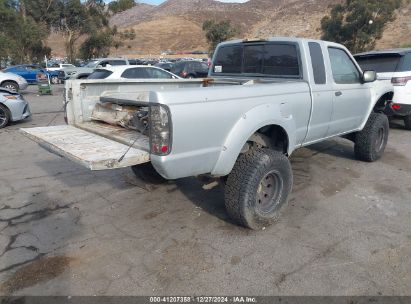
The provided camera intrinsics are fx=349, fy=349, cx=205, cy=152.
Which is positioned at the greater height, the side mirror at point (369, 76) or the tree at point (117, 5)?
the tree at point (117, 5)

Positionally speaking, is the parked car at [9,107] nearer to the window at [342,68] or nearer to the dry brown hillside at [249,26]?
the window at [342,68]

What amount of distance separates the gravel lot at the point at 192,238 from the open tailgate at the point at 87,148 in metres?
0.94

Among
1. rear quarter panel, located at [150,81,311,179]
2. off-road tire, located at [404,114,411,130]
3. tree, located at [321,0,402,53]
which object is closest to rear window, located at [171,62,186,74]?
off-road tire, located at [404,114,411,130]

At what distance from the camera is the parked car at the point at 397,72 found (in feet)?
24.1

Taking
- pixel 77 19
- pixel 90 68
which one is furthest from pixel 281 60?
pixel 77 19

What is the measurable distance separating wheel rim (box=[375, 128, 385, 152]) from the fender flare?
296cm

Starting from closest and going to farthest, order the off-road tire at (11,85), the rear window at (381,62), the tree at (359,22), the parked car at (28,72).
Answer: the rear window at (381,62), the off-road tire at (11,85), the parked car at (28,72), the tree at (359,22)

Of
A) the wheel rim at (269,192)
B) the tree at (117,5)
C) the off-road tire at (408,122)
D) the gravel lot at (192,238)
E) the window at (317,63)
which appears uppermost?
the tree at (117,5)

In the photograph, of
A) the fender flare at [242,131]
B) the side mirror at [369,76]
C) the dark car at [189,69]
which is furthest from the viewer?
the dark car at [189,69]

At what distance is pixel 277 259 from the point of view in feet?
10.2

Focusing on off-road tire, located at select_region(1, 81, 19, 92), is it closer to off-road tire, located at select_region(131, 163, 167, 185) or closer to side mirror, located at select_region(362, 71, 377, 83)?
off-road tire, located at select_region(131, 163, 167, 185)

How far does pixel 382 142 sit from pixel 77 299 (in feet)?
17.3

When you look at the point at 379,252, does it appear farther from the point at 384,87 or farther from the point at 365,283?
the point at 384,87

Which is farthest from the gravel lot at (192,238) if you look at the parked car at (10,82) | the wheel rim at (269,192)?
the parked car at (10,82)
